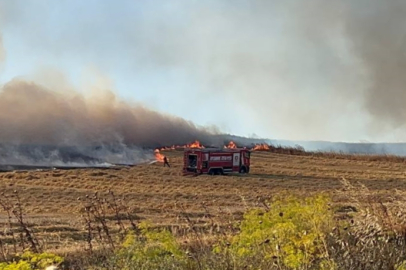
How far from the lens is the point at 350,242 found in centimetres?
700

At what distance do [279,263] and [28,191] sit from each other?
1087 inches

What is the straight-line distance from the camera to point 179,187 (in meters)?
34.3

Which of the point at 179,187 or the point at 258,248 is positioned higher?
the point at 258,248

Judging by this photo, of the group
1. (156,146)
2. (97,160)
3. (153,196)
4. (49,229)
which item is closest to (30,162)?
(97,160)

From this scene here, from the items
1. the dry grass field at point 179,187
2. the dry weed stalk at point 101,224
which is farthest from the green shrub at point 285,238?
the dry grass field at point 179,187

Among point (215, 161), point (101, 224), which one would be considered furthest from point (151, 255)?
point (215, 161)

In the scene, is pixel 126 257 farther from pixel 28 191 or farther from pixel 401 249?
pixel 28 191

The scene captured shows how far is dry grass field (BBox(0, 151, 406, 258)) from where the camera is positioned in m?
18.3

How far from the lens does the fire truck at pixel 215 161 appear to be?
44312 millimetres

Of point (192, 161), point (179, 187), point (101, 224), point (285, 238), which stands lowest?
point (179, 187)

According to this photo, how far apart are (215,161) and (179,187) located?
11063 millimetres

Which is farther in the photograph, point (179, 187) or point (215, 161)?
point (215, 161)

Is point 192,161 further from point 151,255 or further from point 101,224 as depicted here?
point 151,255

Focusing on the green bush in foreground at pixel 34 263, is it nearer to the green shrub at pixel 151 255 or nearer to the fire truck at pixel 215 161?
the green shrub at pixel 151 255
